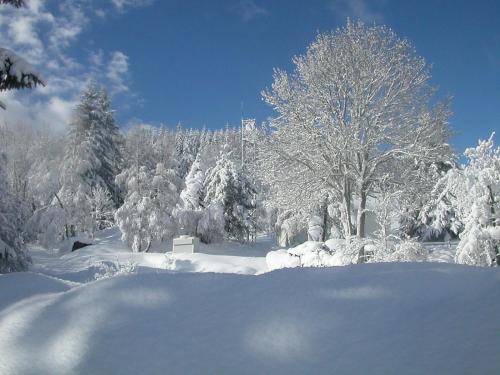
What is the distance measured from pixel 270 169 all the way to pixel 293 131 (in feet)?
6.16

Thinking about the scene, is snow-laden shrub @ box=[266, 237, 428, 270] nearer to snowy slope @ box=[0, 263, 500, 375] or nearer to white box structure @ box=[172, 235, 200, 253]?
white box structure @ box=[172, 235, 200, 253]

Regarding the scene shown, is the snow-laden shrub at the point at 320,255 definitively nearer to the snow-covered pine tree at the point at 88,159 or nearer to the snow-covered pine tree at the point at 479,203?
the snow-covered pine tree at the point at 479,203

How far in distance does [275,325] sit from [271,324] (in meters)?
0.04

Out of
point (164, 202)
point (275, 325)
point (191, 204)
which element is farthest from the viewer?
point (191, 204)

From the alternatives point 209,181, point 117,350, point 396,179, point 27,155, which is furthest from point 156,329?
point 27,155

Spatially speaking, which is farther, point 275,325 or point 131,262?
point 131,262

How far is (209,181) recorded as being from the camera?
1304 inches

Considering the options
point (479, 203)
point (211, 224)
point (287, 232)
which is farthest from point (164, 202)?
point (479, 203)

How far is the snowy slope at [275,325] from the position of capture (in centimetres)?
286

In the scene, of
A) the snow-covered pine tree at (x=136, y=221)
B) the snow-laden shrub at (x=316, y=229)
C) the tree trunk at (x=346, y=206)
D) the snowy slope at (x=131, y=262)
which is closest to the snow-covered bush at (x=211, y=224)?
the snow-covered pine tree at (x=136, y=221)

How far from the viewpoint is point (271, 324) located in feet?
10.9

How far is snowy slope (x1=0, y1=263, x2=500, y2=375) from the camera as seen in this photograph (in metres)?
2.86

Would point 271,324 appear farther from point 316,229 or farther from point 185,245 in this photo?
point 316,229

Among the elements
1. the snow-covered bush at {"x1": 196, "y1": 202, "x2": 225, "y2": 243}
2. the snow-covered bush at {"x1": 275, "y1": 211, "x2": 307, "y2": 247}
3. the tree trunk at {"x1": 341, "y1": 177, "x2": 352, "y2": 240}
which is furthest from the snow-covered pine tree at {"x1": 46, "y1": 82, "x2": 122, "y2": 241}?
the tree trunk at {"x1": 341, "y1": 177, "x2": 352, "y2": 240}
